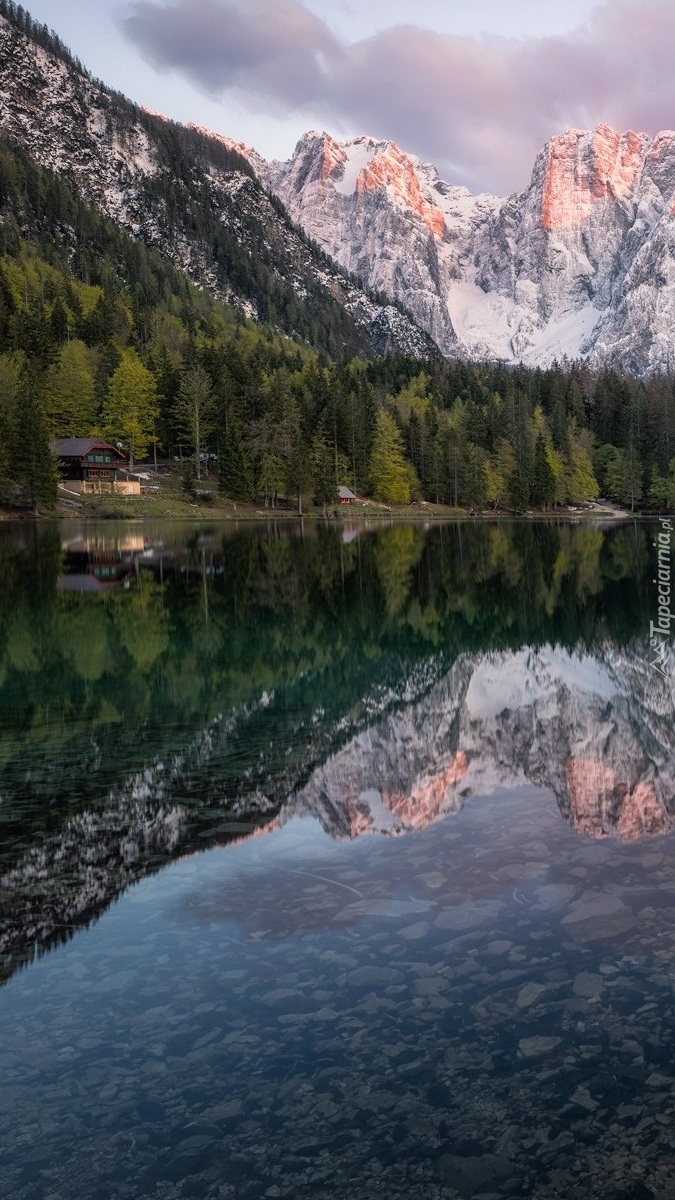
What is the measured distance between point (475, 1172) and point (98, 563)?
4787cm

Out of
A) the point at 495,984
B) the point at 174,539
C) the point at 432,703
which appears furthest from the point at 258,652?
the point at 174,539

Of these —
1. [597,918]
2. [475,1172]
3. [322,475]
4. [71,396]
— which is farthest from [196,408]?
[475,1172]

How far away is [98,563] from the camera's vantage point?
5047 centimetres

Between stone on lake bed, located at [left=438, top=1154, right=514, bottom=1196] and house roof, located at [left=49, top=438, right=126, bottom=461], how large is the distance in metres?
114

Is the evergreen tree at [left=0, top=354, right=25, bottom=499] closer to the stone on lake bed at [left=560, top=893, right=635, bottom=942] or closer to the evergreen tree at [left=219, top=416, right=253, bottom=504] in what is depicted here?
the evergreen tree at [left=219, top=416, right=253, bottom=504]

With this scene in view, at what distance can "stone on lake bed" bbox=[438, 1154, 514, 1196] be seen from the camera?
17.8 ft

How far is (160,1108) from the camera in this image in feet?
20.4

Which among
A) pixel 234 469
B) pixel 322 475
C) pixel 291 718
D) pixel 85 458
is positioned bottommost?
pixel 291 718

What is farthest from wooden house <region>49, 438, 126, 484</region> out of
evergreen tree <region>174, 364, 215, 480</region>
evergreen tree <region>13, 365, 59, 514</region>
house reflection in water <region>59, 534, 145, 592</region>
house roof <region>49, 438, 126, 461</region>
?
house reflection in water <region>59, 534, 145, 592</region>

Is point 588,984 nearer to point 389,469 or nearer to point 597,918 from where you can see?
point 597,918

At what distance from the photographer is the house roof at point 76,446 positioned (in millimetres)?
112438

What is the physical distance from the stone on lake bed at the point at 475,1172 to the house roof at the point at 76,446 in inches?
4499

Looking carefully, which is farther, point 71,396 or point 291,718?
point 71,396

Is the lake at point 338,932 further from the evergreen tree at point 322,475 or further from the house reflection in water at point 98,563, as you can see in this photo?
the evergreen tree at point 322,475
